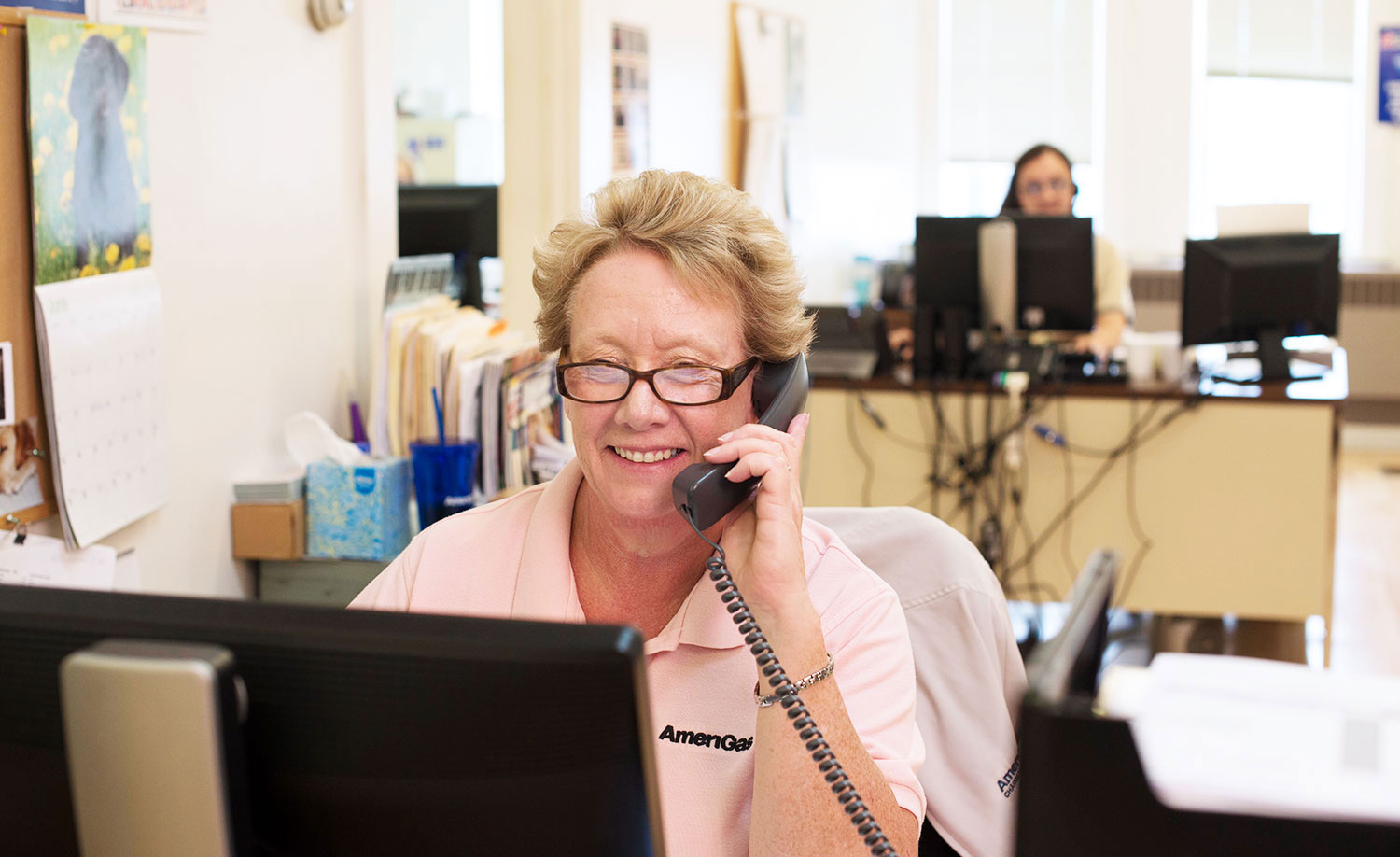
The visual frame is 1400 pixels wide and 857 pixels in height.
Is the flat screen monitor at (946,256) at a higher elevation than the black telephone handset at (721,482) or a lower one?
higher

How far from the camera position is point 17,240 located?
1662 millimetres

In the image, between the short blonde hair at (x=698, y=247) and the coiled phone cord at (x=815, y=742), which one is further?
the short blonde hair at (x=698, y=247)

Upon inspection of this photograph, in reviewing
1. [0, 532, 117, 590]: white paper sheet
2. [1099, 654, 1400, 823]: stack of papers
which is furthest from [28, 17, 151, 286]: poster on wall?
A: [1099, 654, 1400, 823]: stack of papers

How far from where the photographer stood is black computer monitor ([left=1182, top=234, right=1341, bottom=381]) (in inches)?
150

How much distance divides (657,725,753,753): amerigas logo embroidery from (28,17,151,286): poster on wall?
1053 mm

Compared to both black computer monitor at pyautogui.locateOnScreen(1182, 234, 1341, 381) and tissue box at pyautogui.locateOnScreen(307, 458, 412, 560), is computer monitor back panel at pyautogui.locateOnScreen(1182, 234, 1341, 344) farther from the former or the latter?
tissue box at pyautogui.locateOnScreen(307, 458, 412, 560)

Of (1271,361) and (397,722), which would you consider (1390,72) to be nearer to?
(1271,361)

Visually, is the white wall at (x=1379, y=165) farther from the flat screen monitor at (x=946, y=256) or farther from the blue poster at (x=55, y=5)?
the blue poster at (x=55, y=5)

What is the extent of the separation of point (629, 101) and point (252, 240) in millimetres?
2479

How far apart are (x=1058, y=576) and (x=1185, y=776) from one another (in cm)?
346

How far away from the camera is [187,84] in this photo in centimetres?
208

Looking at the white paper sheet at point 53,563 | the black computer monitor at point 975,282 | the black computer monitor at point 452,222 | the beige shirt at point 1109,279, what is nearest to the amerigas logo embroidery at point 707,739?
the white paper sheet at point 53,563

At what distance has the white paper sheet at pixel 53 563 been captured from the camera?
165 centimetres

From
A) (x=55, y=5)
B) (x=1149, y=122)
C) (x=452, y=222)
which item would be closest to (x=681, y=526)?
(x=55, y=5)
